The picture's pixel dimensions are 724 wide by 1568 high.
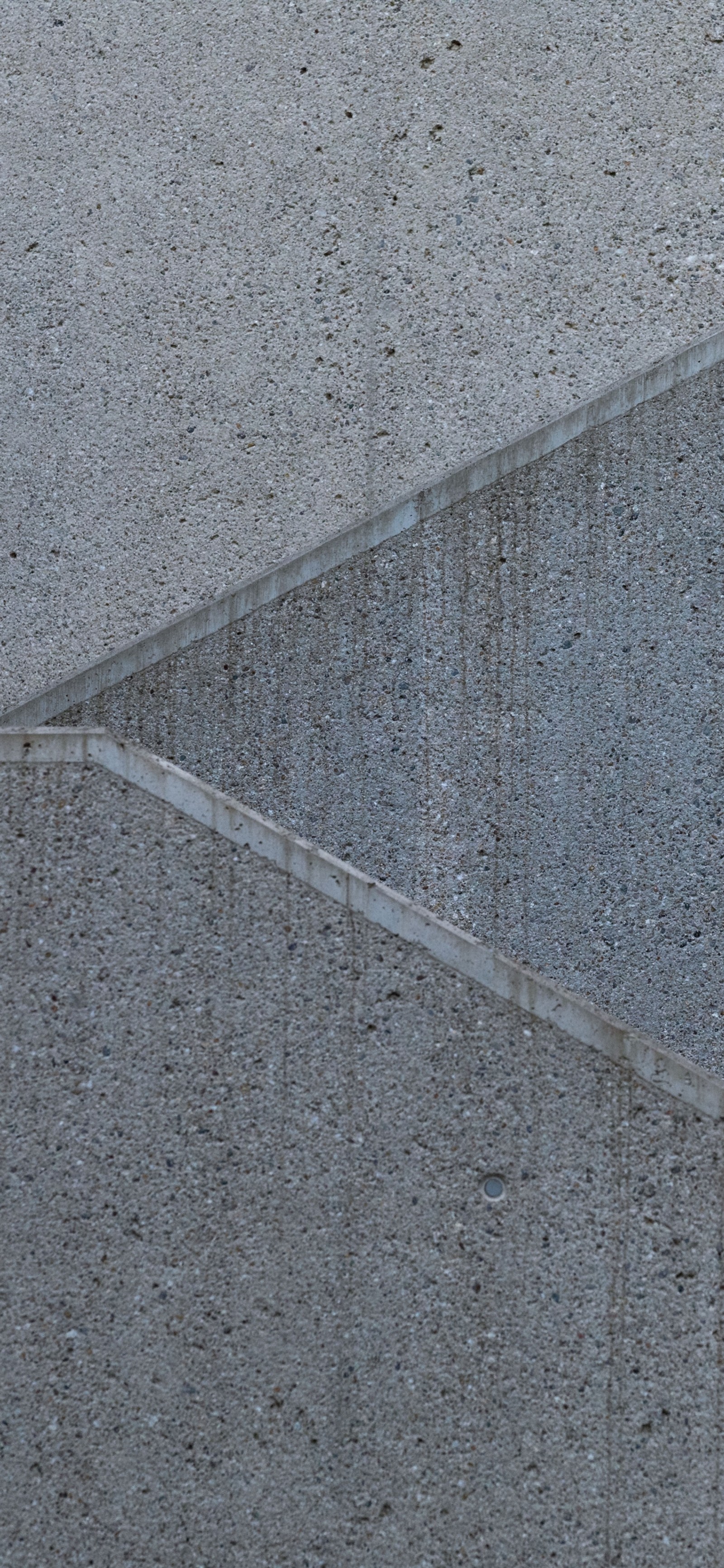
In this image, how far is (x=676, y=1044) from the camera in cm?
451

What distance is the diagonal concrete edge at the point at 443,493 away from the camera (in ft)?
14.8

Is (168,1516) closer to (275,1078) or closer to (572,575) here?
(275,1078)

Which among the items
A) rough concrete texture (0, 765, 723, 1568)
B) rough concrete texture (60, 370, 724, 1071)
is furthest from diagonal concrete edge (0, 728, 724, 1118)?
rough concrete texture (60, 370, 724, 1071)

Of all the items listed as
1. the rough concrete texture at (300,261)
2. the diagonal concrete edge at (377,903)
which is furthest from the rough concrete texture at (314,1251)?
the rough concrete texture at (300,261)

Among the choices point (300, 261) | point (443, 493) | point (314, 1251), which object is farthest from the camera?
point (300, 261)

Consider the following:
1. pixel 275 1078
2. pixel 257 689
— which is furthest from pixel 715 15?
pixel 275 1078

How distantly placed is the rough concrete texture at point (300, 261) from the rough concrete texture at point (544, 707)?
0.54 meters

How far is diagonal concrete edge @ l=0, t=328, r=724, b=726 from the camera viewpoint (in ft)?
14.8

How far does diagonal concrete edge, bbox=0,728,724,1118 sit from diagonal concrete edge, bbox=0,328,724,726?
4.11 feet

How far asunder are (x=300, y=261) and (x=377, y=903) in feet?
9.71

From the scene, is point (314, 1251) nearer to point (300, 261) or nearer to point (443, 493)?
point (443, 493)

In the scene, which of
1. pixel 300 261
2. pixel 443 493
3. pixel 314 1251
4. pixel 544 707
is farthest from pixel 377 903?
pixel 300 261

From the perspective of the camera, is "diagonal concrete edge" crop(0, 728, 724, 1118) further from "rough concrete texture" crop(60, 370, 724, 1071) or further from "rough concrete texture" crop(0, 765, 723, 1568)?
"rough concrete texture" crop(60, 370, 724, 1071)

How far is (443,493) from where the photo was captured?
4.50 m
